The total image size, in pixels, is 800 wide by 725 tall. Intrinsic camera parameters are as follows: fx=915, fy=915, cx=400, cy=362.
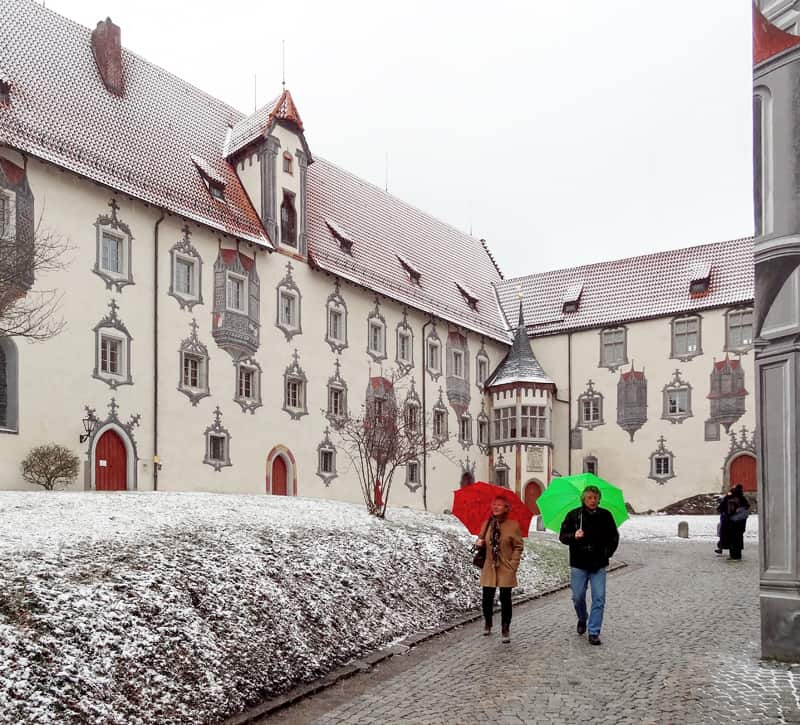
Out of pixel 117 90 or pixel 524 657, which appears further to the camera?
pixel 117 90

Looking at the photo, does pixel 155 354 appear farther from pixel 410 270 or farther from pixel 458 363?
pixel 458 363

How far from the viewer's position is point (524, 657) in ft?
32.6

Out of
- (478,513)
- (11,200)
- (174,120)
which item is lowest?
(478,513)

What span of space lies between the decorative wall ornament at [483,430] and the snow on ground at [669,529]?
27.9 ft

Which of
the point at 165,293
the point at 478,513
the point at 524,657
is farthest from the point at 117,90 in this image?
the point at 524,657

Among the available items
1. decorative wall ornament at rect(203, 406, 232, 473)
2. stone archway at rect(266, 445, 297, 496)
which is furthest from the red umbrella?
stone archway at rect(266, 445, 297, 496)

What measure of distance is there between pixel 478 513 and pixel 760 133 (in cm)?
560

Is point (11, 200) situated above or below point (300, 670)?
above

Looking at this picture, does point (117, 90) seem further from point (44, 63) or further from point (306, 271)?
point (306, 271)

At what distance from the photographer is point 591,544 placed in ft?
33.7

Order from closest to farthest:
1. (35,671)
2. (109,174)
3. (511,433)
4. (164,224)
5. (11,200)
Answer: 1. (35,671)
2. (11,200)
3. (109,174)
4. (164,224)
5. (511,433)

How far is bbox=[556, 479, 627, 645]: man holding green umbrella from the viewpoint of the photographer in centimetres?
1030

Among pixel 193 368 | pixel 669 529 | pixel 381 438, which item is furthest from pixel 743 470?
pixel 193 368

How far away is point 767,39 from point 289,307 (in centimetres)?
2135
